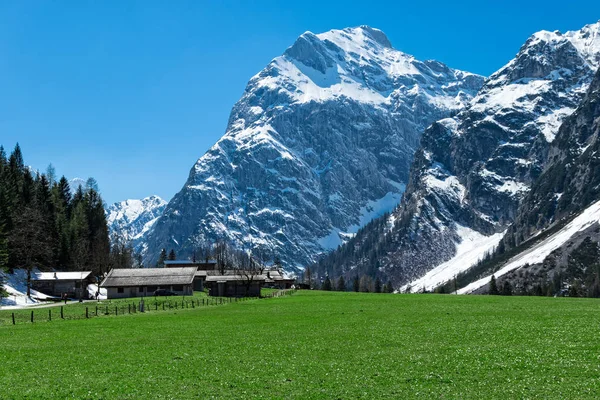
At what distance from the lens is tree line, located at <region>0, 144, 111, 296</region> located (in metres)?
114

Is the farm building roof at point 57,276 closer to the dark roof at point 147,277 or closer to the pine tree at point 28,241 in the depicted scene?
the pine tree at point 28,241

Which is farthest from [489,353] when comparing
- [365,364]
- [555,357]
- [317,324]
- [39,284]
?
[39,284]

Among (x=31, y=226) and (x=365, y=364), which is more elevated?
(x=31, y=226)

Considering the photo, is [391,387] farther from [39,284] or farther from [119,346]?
[39,284]

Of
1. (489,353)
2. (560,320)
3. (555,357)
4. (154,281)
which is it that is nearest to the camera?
(555,357)

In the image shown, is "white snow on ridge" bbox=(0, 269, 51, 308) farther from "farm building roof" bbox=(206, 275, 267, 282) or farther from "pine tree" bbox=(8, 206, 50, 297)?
"farm building roof" bbox=(206, 275, 267, 282)

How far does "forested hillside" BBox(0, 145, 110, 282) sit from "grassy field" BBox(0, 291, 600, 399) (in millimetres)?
59833

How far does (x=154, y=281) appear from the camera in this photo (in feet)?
434

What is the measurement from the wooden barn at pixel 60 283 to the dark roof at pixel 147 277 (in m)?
5.80

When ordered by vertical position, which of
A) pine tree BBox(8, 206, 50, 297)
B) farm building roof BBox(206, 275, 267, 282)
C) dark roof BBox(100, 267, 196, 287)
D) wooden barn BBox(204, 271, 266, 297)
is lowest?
wooden barn BBox(204, 271, 266, 297)

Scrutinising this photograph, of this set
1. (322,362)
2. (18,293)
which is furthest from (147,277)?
(322,362)

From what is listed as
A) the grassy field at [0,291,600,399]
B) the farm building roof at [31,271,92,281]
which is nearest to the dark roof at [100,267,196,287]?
the farm building roof at [31,271,92,281]

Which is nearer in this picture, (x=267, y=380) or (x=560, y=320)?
(x=267, y=380)

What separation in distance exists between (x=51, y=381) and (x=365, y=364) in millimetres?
15158
